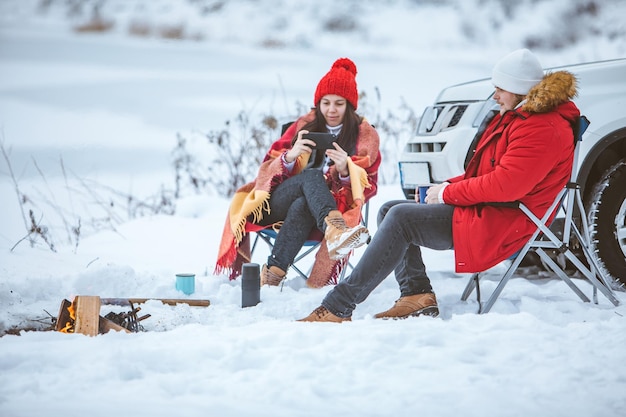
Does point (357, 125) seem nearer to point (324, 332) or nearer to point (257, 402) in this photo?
point (324, 332)

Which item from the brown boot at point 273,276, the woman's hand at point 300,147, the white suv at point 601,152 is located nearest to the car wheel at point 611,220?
the white suv at point 601,152

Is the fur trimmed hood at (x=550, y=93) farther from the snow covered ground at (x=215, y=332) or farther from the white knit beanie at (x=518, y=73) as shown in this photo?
the snow covered ground at (x=215, y=332)

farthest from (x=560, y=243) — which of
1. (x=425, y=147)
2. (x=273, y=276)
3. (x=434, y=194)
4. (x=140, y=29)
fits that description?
(x=140, y=29)

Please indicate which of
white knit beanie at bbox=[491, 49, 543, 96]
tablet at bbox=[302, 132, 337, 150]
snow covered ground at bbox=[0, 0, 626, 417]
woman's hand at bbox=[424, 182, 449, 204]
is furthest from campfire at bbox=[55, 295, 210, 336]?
white knit beanie at bbox=[491, 49, 543, 96]

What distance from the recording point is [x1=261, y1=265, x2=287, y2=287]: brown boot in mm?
3900

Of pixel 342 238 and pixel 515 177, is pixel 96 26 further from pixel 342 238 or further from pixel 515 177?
pixel 515 177

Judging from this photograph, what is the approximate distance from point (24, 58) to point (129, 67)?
154cm

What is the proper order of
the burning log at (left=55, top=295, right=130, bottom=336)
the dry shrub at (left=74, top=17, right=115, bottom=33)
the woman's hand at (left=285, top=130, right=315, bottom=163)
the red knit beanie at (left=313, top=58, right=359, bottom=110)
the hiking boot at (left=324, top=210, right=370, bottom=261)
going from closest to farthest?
the burning log at (left=55, top=295, right=130, bottom=336), the hiking boot at (left=324, top=210, right=370, bottom=261), the woman's hand at (left=285, top=130, right=315, bottom=163), the red knit beanie at (left=313, top=58, right=359, bottom=110), the dry shrub at (left=74, top=17, right=115, bottom=33)

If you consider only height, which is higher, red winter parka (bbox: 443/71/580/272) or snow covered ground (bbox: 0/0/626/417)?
red winter parka (bbox: 443/71/580/272)

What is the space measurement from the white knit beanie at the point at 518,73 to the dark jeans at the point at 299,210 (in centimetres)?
113

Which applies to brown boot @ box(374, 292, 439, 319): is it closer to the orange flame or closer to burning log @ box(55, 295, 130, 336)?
burning log @ box(55, 295, 130, 336)

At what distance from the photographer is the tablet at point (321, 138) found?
4.04 m

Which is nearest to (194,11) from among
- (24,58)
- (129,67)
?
(129,67)

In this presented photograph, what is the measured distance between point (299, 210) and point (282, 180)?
304 millimetres
